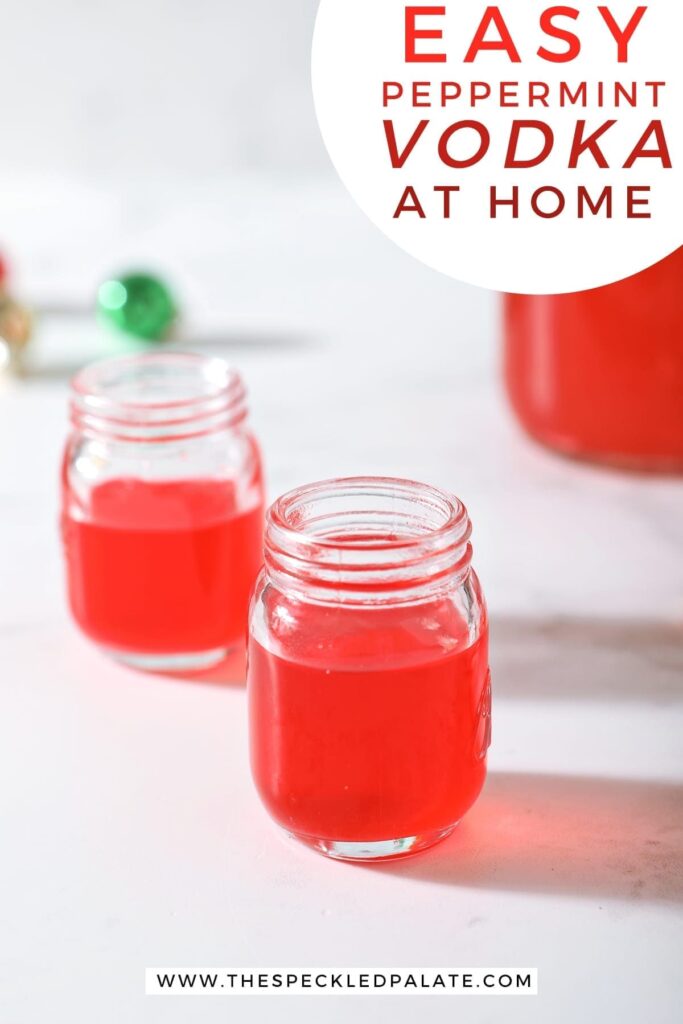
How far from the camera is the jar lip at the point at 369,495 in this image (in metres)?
0.72

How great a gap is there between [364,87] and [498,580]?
0.38 m

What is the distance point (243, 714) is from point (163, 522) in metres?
0.13

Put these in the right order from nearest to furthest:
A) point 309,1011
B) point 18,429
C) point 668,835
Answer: point 309,1011, point 668,835, point 18,429

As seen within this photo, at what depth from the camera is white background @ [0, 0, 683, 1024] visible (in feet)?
2.28

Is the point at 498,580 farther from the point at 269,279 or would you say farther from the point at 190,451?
the point at 269,279

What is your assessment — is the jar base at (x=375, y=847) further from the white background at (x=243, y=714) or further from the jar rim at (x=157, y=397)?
the jar rim at (x=157, y=397)

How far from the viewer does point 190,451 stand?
0.95 m

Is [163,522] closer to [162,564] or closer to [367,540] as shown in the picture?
[162,564]

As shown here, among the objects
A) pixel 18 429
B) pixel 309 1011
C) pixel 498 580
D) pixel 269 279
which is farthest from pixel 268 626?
pixel 269 279

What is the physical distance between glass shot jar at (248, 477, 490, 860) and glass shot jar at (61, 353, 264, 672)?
16 centimetres

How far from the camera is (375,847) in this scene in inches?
29.4

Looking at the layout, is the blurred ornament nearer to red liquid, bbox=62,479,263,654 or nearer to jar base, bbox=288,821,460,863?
red liquid, bbox=62,479,263,654

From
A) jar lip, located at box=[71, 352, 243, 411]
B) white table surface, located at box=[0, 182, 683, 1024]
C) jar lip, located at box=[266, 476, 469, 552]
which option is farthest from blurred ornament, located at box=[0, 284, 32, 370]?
jar lip, located at box=[266, 476, 469, 552]

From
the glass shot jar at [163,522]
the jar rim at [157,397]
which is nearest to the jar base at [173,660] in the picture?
the glass shot jar at [163,522]
